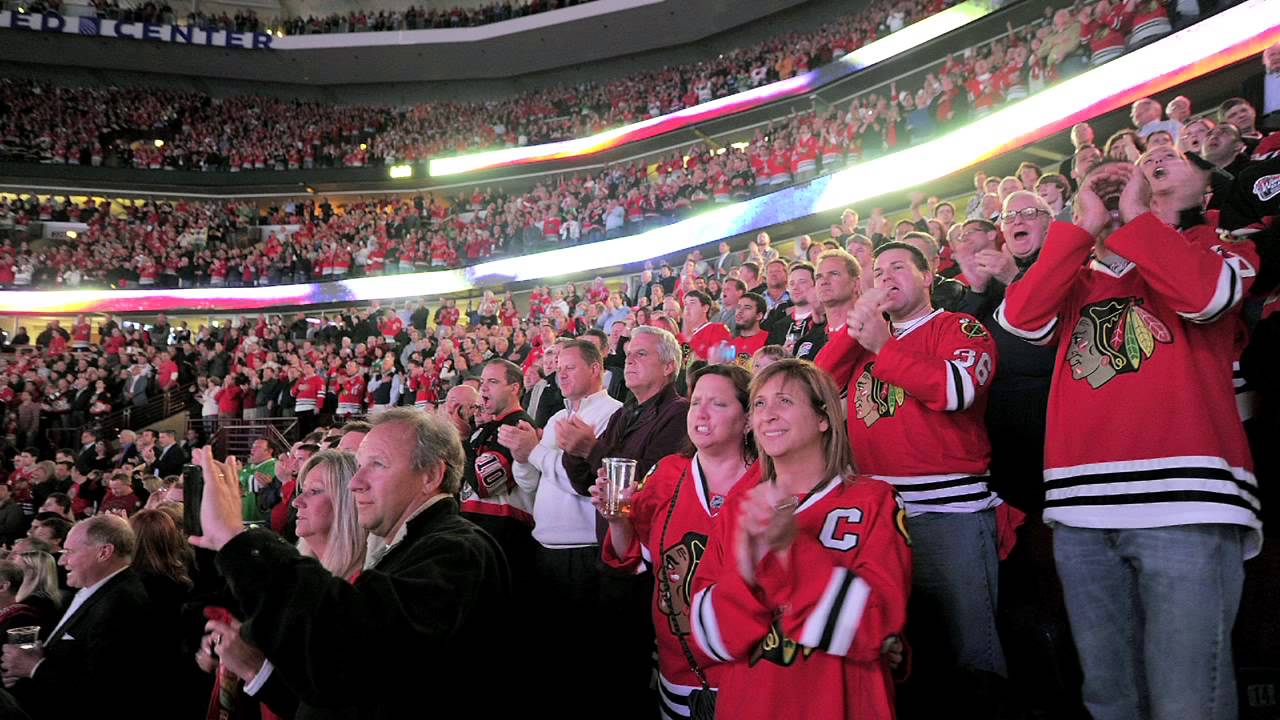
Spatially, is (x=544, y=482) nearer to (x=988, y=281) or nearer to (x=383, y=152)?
(x=988, y=281)

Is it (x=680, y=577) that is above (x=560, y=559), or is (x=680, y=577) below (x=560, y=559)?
above

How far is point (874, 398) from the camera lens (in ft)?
8.31

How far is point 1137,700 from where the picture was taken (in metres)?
1.95

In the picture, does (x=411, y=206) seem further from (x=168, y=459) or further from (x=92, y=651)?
(x=92, y=651)

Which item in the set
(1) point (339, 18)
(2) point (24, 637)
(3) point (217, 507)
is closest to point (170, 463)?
(2) point (24, 637)

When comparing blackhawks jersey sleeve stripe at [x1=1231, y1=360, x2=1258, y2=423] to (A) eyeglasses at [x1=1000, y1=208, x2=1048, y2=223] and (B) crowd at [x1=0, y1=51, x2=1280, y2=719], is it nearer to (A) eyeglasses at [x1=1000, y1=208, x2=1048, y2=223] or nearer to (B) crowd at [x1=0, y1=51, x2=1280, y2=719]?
(B) crowd at [x1=0, y1=51, x2=1280, y2=719]

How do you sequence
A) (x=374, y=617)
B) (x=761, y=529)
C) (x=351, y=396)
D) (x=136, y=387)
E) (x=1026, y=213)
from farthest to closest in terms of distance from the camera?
1. (x=136, y=387)
2. (x=351, y=396)
3. (x=1026, y=213)
4. (x=374, y=617)
5. (x=761, y=529)

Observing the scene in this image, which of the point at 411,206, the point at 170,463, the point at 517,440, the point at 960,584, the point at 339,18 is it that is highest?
the point at 339,18

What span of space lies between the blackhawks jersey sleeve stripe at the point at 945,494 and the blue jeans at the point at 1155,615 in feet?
0.91

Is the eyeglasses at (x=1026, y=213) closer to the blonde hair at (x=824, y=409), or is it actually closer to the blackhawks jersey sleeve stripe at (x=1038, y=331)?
the blackhawks jersey sleeve stripe at (x=1038, y=331)

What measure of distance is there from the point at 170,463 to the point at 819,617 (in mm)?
12253

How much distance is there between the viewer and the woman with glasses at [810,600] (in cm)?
165

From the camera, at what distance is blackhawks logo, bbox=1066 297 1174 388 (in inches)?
80.3

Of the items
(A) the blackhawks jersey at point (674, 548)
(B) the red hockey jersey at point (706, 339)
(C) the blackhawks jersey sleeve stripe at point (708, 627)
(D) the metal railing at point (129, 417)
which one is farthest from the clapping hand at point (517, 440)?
(D) the metal railing at point (129, 417)
